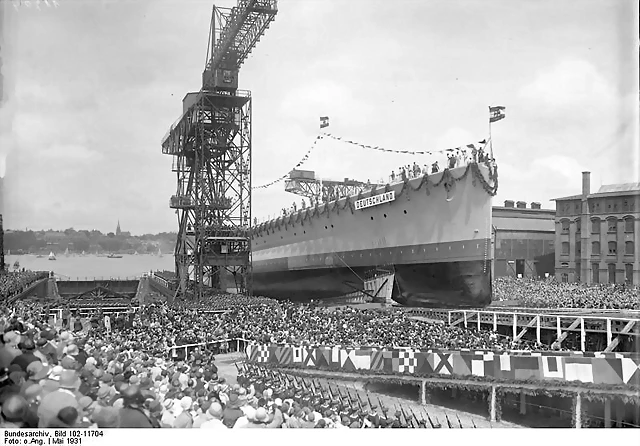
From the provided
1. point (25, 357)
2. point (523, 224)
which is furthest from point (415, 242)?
point (523, 224)

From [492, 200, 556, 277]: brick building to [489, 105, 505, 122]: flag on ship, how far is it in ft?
65.3

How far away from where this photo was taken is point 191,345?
1085 cm

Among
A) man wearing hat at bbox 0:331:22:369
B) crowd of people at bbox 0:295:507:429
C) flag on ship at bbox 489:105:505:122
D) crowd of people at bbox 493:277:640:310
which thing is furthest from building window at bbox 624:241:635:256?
man wearing hat at bbox 0:331:22:369

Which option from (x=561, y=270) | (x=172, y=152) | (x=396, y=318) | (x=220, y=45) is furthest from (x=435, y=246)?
(x=561, y=270)

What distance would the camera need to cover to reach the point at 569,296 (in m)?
21.9

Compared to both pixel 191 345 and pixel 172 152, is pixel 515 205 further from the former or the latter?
pixel 191 345

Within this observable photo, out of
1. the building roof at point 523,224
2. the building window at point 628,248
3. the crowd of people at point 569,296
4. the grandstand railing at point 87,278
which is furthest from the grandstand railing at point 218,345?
the building roof at point 523,224

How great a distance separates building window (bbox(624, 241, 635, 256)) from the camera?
86.2 feet

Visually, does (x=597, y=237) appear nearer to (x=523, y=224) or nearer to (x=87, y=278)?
(x=523, y=224)

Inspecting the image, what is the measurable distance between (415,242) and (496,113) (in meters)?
5.50

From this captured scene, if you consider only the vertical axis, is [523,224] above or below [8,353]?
above

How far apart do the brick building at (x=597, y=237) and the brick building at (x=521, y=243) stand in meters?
2.70
